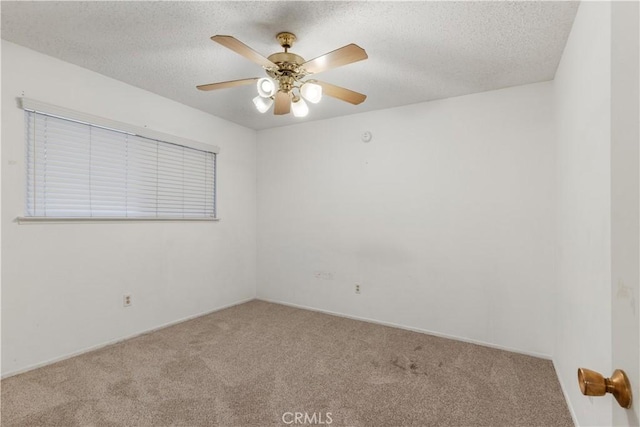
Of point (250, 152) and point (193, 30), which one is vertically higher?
point (193, 30)

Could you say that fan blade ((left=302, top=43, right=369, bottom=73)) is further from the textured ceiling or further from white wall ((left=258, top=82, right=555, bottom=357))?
white wall ((left=258, top=82, right=555, bottom=357))

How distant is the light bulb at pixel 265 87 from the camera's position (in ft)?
6.43

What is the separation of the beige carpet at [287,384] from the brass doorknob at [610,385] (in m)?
1.48

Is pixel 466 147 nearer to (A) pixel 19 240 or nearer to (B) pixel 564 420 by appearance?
(B) pixel 564 420

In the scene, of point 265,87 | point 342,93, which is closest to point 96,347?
point 265,87

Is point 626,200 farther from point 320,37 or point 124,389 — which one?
point 124,389

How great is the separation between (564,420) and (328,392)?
4.64 feet

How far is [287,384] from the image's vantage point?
220 cm

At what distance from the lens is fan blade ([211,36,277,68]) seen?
1.62m

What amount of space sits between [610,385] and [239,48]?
1954 mm

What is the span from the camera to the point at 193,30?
6.70 feet

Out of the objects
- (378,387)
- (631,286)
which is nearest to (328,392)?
(378,387)

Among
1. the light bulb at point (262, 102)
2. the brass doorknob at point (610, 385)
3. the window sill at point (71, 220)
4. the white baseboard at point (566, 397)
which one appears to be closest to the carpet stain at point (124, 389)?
the window sill at point (71, 220)

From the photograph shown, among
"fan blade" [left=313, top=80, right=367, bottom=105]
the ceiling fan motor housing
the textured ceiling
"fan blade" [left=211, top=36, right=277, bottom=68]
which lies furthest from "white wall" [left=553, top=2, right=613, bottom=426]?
"fan blade" [left=211, top=36, right=277, bottom=68]
